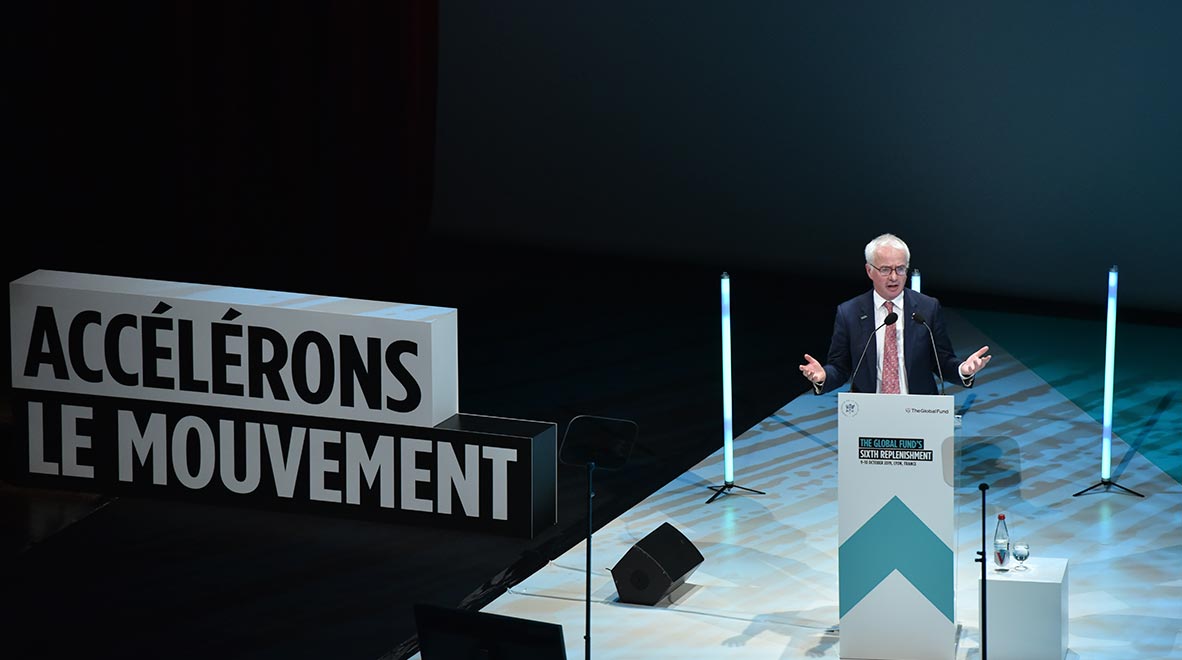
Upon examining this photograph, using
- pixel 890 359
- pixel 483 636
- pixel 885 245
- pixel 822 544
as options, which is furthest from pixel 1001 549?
pixel 483 636

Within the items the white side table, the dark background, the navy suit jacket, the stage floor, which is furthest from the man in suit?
the dark background

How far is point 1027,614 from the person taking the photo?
5.21 meters

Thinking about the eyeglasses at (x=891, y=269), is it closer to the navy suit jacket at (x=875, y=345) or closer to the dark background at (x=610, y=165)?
the navy suit jacket at (x=875, y=345)

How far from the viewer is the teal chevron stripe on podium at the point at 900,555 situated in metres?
5.17

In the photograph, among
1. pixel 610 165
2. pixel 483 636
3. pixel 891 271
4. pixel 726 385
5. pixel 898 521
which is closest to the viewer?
pixel 483 636

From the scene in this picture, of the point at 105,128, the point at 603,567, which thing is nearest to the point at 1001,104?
the point at 603,567

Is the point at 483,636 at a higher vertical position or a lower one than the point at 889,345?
lower

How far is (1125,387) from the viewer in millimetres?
8852

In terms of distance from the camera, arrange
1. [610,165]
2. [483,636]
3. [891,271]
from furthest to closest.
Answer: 1. [610,165]
2. [891,271]
3. [483,636]

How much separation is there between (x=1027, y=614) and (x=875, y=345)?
50.1 inches

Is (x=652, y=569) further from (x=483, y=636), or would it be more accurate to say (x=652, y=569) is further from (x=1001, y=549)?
(x=483, y=636)

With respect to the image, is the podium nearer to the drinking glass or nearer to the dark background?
the drinking glass

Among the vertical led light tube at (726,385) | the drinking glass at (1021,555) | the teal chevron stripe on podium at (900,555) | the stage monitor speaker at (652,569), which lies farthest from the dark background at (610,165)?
the drinking glass at (1021,555)

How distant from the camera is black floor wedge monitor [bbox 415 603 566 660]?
4043 mm
